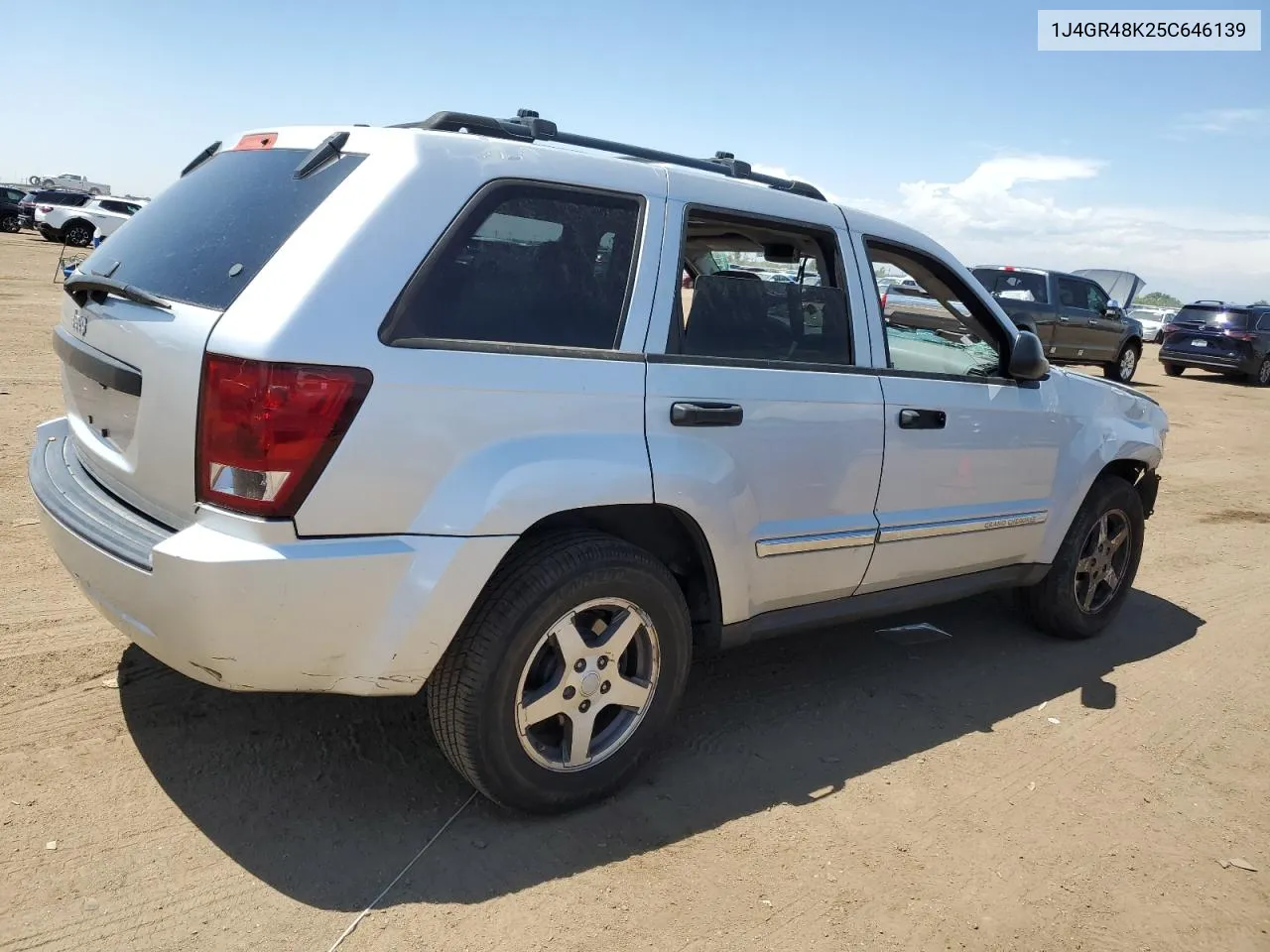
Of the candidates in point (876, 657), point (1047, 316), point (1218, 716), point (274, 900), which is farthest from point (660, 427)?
point (1047, 316)

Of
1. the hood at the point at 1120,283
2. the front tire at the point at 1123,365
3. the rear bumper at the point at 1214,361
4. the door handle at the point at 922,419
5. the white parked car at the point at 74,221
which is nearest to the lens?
the door handle at the point at 922,419

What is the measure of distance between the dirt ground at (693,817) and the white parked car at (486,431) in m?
0.35

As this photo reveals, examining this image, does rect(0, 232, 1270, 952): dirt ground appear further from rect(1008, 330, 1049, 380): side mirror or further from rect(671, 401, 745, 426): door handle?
rect(1008, 330, 1049, 380): side mirror

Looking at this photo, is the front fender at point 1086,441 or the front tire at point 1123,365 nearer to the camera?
the front fender at point 1086,441

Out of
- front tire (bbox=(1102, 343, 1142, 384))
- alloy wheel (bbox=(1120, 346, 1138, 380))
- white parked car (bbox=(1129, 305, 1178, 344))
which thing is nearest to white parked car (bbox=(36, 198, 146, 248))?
front tire (bbox=(1102, 343, 1142, 384))

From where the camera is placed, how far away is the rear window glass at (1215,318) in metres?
21.3

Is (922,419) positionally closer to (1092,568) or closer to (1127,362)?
(1092,568)

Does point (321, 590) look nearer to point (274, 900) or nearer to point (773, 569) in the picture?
point (274, 900)

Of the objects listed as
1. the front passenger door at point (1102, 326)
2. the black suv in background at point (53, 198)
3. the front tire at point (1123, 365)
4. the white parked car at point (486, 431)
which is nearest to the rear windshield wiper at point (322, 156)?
the white parked car at point (486, 431)

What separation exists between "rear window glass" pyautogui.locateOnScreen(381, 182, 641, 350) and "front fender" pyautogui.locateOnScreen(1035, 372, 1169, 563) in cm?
248

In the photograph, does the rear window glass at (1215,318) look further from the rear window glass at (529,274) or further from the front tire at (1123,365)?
the rear window glass at (529,274)

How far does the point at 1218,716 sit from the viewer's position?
14.0 feet

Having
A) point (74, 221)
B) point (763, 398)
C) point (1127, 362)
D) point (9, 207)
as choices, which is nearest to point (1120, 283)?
point (1127, 362)

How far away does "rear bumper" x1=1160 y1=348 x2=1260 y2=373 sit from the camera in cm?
2086
